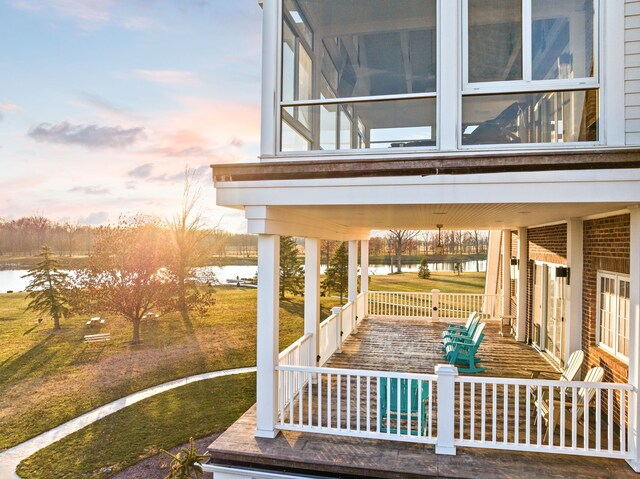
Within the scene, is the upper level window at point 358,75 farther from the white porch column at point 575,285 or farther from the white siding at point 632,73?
the white porch column at point 575,285

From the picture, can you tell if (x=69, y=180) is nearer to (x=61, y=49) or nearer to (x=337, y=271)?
(x=61, y=49)

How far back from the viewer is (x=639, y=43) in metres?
4.55

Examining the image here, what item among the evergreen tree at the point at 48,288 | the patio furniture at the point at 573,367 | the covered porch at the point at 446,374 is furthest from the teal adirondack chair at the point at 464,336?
the evergreen tree at the point at 48,288

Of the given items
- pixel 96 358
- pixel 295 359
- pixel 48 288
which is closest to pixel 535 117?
pixel 295 359

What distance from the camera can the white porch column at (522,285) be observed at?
10641 mm

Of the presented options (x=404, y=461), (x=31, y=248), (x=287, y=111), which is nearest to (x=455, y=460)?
(x=404, y=461)

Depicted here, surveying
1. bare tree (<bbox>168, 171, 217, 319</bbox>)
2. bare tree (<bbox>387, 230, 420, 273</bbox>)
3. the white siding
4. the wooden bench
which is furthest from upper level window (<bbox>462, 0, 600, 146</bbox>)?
bare tree (<bbox>387, 230, 420, 273</bbox>)

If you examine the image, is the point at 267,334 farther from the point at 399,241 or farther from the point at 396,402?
the point at 399,241

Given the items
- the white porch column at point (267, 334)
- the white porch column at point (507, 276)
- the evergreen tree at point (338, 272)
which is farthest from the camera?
the evergreen tree at point (338, 272)

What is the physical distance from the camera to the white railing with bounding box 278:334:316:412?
5.59 metres

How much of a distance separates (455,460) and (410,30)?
5034 mm

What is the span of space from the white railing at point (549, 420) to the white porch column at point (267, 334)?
2.27 meters

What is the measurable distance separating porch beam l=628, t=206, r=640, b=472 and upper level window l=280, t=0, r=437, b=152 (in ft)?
7.81

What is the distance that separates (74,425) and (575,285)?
10952 mm
